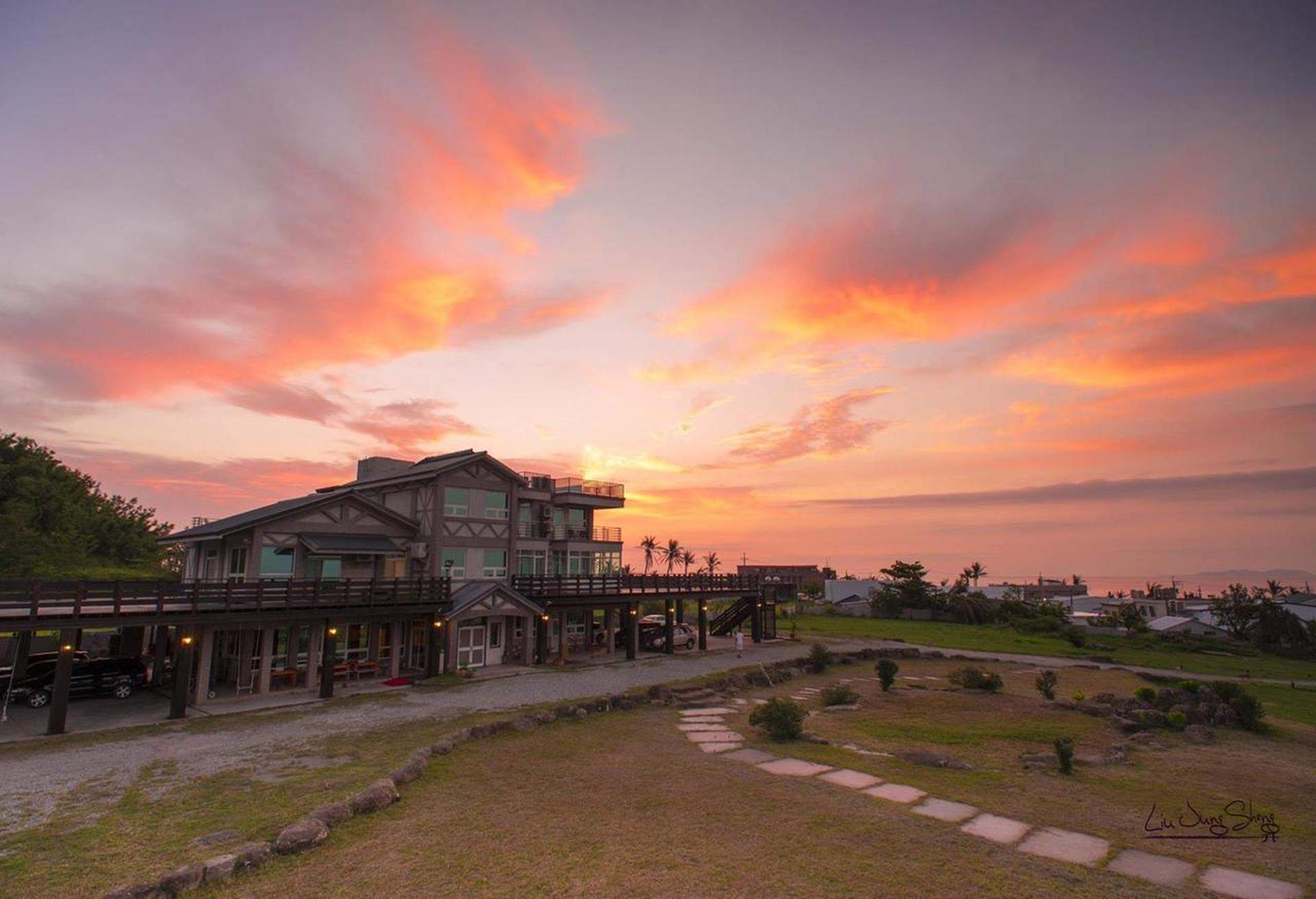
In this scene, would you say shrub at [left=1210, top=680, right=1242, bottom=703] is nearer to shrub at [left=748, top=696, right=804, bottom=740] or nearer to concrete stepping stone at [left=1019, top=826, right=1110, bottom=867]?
shrub at [left=748, top=696, right=804, bottom=740]

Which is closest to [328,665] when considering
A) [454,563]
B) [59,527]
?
[454,563]

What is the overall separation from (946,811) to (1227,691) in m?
16.7

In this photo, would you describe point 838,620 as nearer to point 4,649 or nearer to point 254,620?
point 254,620

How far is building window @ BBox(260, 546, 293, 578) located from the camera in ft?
85.8

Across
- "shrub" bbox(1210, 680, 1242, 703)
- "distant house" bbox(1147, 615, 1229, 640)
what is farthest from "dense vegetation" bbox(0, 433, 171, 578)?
"distant house" bbox(1147, 615, 1229, 640)

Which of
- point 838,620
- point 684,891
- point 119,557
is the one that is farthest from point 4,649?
point 838,620

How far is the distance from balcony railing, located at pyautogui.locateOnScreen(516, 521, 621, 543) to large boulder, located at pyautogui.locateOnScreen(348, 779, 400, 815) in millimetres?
23900

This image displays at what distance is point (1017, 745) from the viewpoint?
1786 cm

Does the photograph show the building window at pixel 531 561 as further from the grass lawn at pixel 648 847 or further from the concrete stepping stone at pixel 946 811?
the concrete stepping stone at pixel 946 811

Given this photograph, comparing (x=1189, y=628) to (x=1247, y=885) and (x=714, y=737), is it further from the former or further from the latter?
(x=1247, y=885)

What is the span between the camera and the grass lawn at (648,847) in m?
8.87

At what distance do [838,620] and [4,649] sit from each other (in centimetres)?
6037

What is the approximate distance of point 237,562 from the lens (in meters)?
27.2

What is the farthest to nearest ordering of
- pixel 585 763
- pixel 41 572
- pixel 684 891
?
pixel 41 572, pixel 585 763, pixel 684 891
